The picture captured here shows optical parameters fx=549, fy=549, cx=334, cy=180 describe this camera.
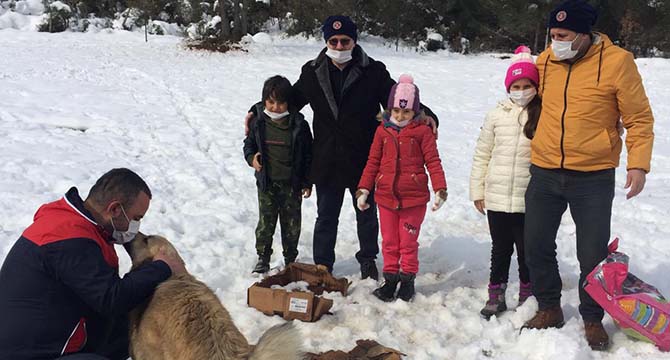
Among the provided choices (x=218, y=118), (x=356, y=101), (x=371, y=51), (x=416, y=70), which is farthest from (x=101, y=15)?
(x=356, y=101)

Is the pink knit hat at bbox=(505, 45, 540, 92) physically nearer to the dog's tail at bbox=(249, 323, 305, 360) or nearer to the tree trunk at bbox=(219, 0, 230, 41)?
the dog's tail at bbox=(249, 323, 305, 360)

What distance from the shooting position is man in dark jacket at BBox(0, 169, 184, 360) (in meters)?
2.66

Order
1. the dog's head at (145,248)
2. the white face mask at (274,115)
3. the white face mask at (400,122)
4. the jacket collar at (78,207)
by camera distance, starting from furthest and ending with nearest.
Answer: the white face mask at (274,115) → the white face mask at (400,122) → the dog's head at (145,248) → the jacket collar at (78,207)

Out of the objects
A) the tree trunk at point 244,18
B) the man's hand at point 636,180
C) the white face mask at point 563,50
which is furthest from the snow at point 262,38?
the man's hand at point 636,180

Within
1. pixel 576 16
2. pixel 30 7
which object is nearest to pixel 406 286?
pixel 576 16

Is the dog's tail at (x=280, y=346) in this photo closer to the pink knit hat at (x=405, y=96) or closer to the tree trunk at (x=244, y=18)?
the pink knit hat at (x=405, y=96)

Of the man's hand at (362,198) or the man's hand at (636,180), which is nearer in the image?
the man's hand at (636,180)

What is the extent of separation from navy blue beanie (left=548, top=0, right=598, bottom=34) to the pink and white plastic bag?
59.9 inches

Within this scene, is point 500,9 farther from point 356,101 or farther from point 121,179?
point 121,179

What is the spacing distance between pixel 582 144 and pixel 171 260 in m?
2.64

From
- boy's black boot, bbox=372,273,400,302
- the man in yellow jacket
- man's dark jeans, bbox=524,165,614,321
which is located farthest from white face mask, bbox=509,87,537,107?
boy's black boot, bbox=372,273,400,302

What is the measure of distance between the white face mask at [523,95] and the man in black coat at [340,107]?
710mm

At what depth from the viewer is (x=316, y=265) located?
4777 millimetres

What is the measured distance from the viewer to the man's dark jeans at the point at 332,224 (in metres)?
4.81
